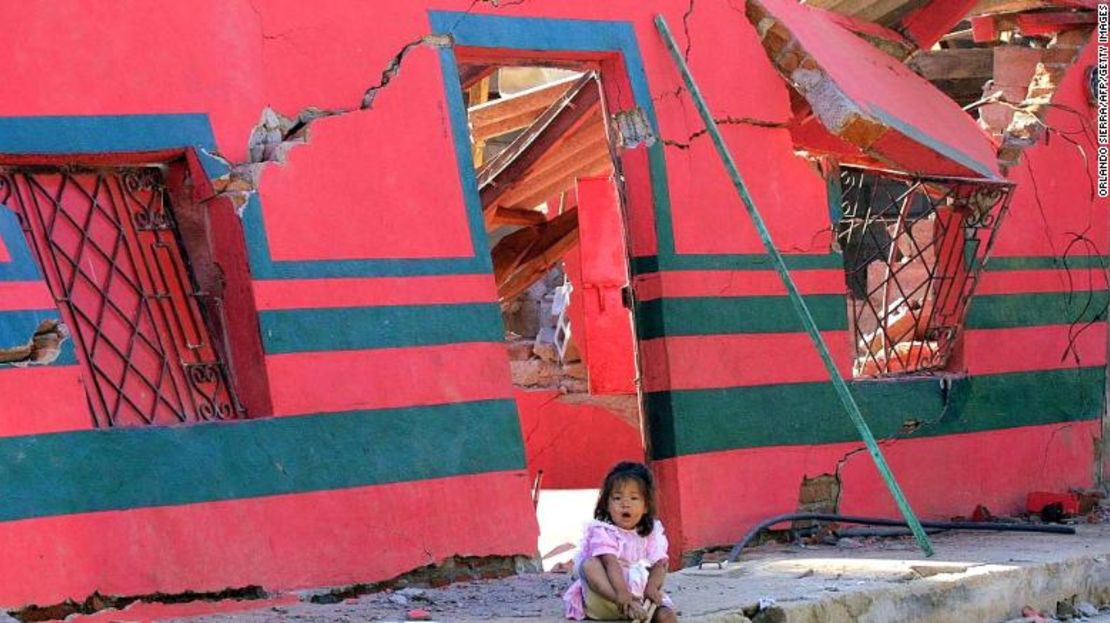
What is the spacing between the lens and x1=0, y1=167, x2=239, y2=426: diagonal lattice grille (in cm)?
741

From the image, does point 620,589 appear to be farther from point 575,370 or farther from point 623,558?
point 575,370

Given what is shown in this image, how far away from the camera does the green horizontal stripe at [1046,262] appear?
37.0 feet

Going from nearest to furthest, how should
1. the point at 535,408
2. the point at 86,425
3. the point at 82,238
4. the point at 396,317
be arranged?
the point at 86,425
the point at 82,238
the point at 396,317
the point at 535,408

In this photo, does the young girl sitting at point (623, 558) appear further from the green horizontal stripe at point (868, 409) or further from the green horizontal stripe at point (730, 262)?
the green horizontal stripe at point (730, 262)

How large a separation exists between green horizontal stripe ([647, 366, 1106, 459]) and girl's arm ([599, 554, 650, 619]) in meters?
2.71

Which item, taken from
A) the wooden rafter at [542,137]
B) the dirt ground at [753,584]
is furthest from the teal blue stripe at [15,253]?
the wooden rafter at [542,137]

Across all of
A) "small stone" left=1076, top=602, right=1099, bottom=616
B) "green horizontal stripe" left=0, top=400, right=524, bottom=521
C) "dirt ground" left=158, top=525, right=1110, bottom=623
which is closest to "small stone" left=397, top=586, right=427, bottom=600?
"dirt ground" left=158, top=525, right=1110, bottom=623

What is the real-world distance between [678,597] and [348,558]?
1322 millimetres

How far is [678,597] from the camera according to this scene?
7.46 m

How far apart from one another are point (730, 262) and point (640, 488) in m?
3.12

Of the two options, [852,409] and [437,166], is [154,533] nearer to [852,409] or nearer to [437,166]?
[437,166]

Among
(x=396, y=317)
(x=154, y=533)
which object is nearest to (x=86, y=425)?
(x=154, y=533)

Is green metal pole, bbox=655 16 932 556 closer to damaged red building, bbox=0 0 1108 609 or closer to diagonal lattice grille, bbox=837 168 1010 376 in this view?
damaged red building, bbox=0 0 1108 609

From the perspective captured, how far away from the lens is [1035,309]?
11.5 meters
